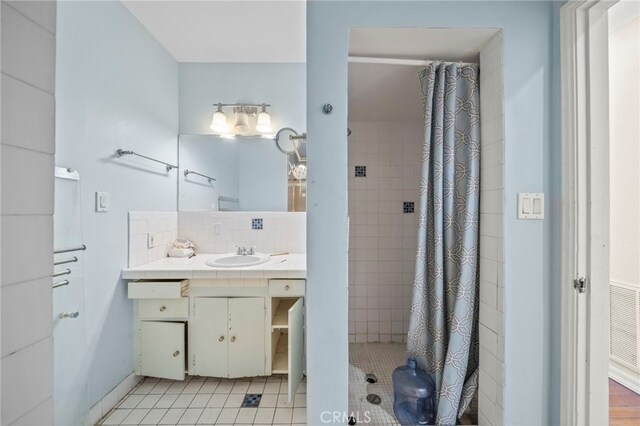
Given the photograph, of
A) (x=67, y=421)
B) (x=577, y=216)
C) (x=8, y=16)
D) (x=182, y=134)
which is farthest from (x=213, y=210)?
(x=577, y=216)

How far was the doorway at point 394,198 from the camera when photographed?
1.22 meters

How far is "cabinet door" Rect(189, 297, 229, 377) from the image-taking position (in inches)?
67.7

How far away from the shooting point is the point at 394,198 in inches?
92.0

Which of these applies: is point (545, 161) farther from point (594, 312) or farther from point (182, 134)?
point (182, 134)

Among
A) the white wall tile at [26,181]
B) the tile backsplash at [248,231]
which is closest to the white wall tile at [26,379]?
the white wall tile at [26,181]

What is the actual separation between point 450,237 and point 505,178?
384 mm

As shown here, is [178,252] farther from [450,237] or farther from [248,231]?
[450,237]

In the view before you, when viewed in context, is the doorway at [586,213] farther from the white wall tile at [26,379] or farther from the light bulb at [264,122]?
the light bulb at [264,122]

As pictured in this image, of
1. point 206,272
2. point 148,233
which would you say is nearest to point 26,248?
point 206,272

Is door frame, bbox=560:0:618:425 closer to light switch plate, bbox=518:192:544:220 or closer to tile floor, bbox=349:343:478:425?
light switch plate, bbox=518:192:544:220

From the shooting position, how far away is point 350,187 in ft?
7.67

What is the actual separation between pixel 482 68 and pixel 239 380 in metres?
2.39

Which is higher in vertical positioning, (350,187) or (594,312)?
(350,187)

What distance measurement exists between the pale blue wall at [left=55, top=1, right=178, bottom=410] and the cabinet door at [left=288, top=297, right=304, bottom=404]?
110cm
